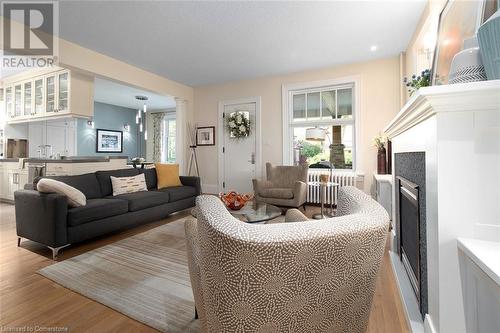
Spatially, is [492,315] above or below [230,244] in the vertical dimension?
below

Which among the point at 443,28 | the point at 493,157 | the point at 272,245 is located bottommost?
the point at 272,245

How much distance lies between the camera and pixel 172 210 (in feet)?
12.1

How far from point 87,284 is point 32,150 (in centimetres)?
527

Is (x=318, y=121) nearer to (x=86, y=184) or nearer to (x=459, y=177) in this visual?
(x=459, y=177)

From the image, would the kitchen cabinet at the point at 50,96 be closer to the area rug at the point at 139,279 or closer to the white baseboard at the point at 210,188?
the white baseboard at the point at 210,188

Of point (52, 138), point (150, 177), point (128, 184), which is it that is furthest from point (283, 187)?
point (52, 138)

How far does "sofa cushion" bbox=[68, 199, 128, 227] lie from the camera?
2390 millimetres

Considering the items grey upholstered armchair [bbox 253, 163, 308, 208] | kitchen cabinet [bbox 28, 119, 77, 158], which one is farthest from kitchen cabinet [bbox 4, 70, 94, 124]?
grey upholstered armchair [bbox 253, 163, 308, 208]

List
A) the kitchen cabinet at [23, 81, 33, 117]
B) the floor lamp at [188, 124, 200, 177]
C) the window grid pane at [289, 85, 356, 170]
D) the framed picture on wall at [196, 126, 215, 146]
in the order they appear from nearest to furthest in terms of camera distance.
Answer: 1. the window grid pane at [289, 85, 356, 170]
2. the kitchen cabinet at [23, 81, 33, 117]
3. the framed picture on wall at [196, 126, 215, 146]
4. the floor lamp at [188, 124, 200, 177]

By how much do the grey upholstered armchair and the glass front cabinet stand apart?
353cm

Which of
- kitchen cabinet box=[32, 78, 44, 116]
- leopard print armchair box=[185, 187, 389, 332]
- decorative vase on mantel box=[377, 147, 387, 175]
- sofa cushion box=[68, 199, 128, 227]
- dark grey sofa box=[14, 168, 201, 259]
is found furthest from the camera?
kitchen cabinet box=[32, 78, 44, 116]

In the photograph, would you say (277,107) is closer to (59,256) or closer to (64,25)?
(64,25)

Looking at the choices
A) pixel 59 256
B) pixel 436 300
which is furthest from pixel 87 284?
pixel 436 300

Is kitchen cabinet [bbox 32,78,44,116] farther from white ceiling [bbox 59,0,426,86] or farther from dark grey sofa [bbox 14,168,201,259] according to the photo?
dark grey sofa [bbox 14,168,201,259]
